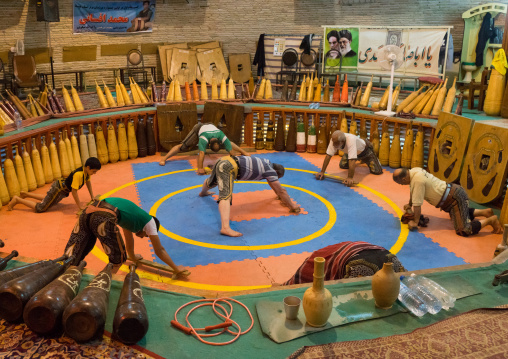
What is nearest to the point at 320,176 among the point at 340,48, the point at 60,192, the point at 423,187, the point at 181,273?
the point at 423,187

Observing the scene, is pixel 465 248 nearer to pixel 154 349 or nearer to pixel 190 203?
pixel 190 203

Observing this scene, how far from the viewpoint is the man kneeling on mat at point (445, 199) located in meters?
7.61

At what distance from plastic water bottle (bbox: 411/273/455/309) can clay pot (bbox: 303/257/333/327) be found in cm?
109

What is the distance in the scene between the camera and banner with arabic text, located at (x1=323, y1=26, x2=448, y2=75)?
17.5m

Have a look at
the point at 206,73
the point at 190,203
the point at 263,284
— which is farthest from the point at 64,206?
the point at 206,73

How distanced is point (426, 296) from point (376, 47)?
15823mm

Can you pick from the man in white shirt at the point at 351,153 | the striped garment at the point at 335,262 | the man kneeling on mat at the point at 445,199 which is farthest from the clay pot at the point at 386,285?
the man in white shirt at the point at 351,153

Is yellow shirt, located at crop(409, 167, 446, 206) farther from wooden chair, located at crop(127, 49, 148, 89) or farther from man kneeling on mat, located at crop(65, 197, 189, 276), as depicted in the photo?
wooden chair, located at crop(127, 49, 148, 89)

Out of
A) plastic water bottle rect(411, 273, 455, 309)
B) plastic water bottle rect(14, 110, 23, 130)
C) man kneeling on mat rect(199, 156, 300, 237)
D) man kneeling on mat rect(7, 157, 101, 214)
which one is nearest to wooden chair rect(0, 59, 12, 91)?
plastic water bottle rect(14, 110, 23, 130)

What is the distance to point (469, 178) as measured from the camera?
29.8ft

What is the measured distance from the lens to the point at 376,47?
18.5m

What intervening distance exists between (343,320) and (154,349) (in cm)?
149

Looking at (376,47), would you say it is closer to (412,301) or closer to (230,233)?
(230,233)

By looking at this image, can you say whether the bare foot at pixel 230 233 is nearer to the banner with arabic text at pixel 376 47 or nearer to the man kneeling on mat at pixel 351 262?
the man kneeling on mat at pixel 351 262
